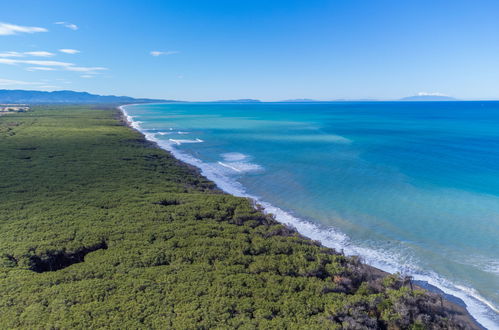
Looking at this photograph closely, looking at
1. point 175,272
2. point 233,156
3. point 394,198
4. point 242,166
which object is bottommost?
point 242,166

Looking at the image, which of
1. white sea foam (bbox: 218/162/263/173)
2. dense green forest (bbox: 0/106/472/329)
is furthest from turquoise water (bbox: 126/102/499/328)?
dense green forest (bbox: 0/106/472/329)

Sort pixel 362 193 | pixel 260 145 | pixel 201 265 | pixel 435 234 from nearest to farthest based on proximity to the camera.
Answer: pixel 201 265, pixel 435 234, pixel 362 193, pixel 260 145

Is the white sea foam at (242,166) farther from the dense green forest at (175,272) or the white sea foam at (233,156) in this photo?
the dense green forest at (175,272)

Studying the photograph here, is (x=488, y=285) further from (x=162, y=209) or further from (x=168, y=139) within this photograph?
(x=168, y=139)

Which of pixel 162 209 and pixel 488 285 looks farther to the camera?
pixel 162 209

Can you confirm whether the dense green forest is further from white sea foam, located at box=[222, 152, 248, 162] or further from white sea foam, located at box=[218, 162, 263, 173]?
white sea foam, located at box=[222, 152, 248, 162]

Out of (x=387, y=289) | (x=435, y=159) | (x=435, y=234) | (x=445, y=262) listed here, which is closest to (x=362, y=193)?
(x=435, y=234)

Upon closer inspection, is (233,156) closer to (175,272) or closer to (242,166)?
(242,166)

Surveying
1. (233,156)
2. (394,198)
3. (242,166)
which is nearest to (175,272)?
(394,198)

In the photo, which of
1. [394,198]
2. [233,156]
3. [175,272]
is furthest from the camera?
[233,156]
